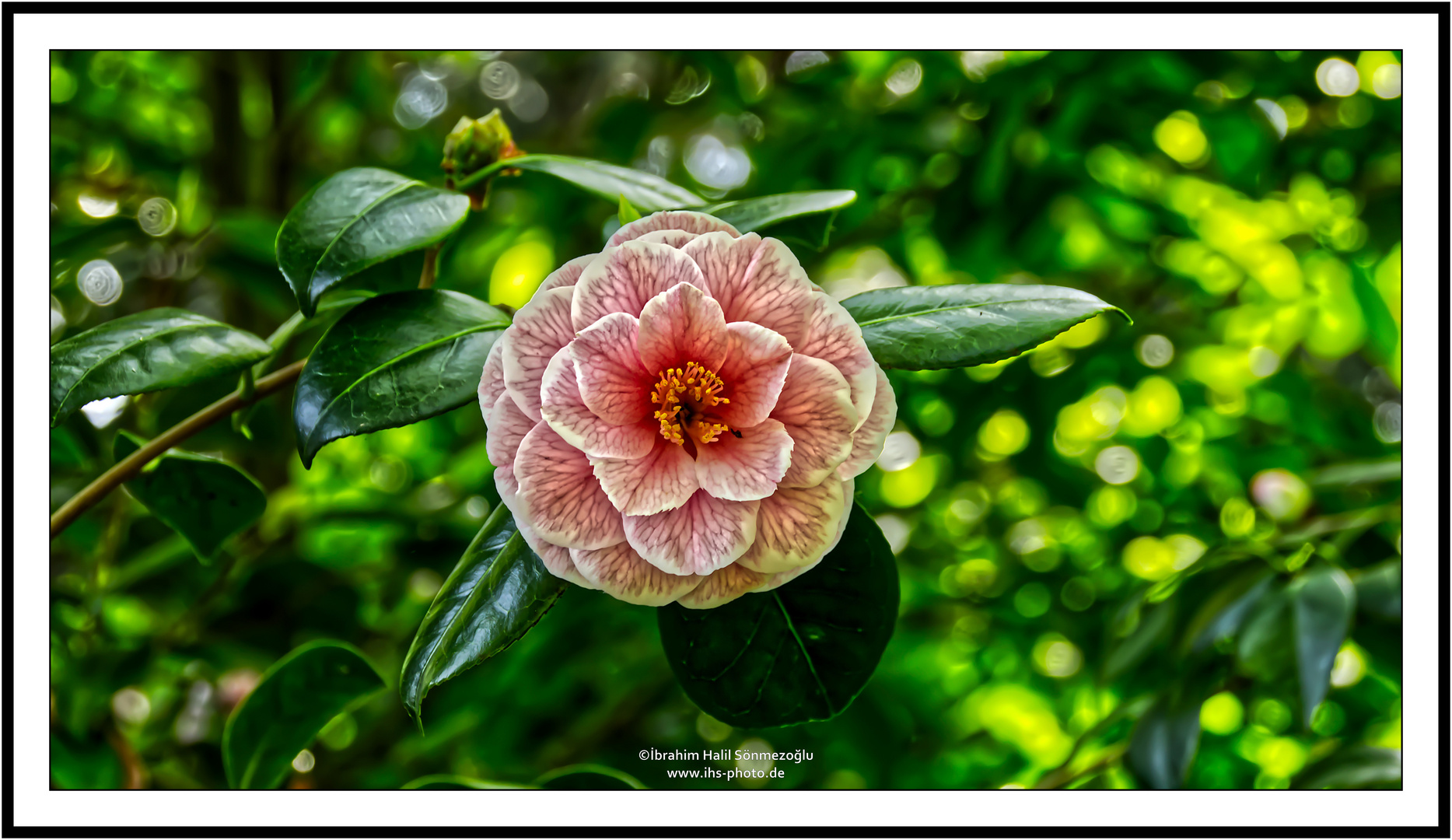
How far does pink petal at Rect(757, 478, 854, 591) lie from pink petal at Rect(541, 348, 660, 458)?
0.29 feet

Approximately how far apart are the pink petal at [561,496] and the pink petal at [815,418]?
3.4 inches

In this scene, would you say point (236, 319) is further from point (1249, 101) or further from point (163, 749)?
point (1249, 101)

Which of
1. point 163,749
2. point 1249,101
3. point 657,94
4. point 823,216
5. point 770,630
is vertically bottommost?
point 163,749

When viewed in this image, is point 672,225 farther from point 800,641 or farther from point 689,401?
point 800,641

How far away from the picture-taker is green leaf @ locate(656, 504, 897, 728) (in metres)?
0.48

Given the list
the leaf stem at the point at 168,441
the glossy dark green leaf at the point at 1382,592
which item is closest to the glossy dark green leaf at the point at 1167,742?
the glossy dark green leaf at the point at 1382,592

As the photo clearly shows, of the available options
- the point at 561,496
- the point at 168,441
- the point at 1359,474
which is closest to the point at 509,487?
the point at 561,496

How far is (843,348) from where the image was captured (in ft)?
1.46

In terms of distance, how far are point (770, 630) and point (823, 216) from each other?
257 mm

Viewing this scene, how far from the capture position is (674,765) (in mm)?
776
